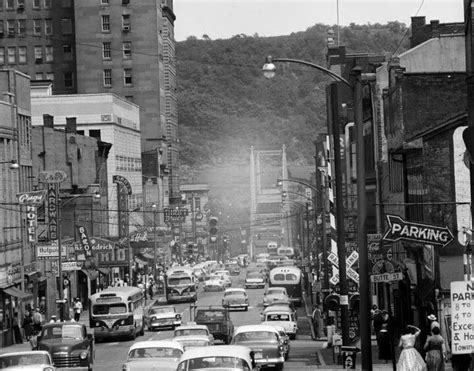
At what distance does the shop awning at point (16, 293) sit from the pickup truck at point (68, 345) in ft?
82.1

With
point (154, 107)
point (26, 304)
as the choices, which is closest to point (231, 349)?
point (26, 304)

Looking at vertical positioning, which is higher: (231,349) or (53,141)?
(53,141)

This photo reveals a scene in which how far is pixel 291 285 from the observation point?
320ft

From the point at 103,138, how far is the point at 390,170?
71620mm

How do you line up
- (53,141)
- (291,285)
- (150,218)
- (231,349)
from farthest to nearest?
(150,218) → (53,141) → (291,285) → (231,349)

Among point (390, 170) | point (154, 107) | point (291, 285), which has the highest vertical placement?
point (154, 107)

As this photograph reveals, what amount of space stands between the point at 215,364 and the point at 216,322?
29105 millimetres

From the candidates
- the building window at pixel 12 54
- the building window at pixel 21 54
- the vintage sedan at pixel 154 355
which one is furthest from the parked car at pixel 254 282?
the vintage sedan at pixel 154 355

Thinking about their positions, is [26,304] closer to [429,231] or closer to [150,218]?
[429,231]

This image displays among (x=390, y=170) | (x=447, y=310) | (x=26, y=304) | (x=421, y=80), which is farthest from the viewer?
(x=26, y=304)

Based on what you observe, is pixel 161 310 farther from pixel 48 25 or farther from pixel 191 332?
pixel 48 25

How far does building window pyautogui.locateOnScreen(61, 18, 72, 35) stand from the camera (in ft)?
542

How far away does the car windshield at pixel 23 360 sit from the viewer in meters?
35.1

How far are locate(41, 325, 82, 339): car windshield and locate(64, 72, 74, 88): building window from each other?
120358 mm
